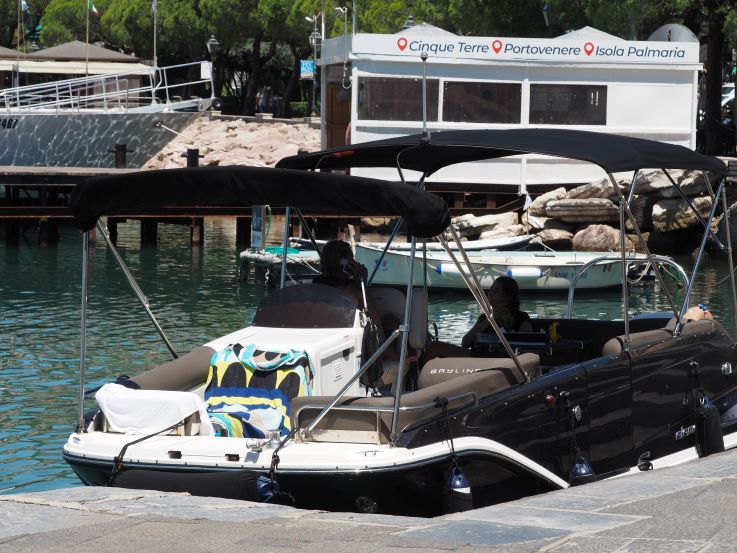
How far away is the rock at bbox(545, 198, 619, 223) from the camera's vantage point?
27.9 metres

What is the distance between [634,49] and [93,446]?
25551mm

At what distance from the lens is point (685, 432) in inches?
371

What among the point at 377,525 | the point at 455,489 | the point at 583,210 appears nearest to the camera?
the point at 377,525

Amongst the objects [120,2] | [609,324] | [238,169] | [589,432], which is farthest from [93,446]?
[120,2]

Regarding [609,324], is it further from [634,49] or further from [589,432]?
[634,49]

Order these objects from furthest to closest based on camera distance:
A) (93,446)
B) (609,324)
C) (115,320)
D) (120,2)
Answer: (120,2)
(115,320)
(609,324)
(93,446)

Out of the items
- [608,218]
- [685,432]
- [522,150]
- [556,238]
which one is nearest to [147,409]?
[522,150]

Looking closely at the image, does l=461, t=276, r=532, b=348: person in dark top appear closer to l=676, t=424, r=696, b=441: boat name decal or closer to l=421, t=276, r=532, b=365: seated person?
l=421, t=276, r=532, b=365: seated person

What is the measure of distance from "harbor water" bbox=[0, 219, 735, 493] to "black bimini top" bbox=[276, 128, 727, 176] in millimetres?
3912

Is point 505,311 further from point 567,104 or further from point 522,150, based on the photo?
point 567,104

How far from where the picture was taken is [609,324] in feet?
34.1

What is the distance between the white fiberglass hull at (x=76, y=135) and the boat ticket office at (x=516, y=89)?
29.4 feet

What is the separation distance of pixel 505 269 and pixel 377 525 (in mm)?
17118

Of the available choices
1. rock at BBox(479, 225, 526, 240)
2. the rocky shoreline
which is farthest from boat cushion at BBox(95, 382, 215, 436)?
rock at BBox(479, 225, 526, 240)
